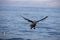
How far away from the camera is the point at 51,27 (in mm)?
4883

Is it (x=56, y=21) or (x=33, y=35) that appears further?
(x=56, y=21)

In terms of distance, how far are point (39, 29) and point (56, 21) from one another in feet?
1.95

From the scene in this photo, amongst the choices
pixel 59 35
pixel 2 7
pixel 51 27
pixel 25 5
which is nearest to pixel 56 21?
pixel 51 27

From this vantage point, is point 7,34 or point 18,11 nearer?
point 7,34

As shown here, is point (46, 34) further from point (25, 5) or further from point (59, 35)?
point (25, 5)

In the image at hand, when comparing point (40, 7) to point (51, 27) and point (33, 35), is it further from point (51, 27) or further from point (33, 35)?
point (33, 35)

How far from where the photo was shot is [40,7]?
19.1ft

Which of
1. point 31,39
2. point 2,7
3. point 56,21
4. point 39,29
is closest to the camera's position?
point 31,39

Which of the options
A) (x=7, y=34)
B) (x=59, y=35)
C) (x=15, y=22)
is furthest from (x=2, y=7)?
(x=59, y=35)

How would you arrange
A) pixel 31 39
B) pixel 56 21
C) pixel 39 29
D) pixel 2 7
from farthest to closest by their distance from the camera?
pixel 2 7, pixel 56 21, pixel 39 29, pixel 31 39

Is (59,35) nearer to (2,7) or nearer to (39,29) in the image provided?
(39,29)

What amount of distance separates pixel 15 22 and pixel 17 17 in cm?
40

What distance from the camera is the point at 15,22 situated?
4.98 metres

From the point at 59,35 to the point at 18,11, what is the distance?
1.69 m
